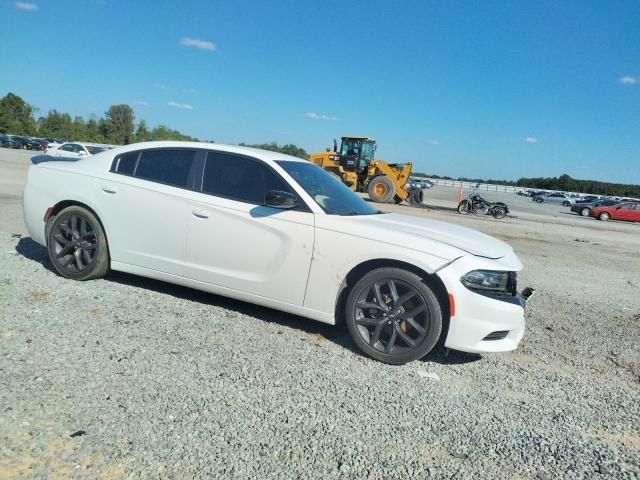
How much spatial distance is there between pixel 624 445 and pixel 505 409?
2.23ft

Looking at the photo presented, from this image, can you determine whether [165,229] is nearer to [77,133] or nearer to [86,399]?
[86,399]

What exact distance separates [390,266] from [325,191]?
1.14 m

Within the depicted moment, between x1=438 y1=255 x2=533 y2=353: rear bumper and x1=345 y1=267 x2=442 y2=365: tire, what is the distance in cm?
14

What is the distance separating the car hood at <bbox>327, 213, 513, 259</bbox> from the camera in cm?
375

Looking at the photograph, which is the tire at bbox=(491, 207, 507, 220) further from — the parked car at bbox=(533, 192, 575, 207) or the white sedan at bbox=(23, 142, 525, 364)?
the parked car at bbox=(533, 192, 575, 207)

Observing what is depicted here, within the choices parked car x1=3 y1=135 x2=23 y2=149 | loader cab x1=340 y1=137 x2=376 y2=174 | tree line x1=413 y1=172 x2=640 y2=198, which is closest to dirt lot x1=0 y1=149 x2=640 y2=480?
loader cab x1=340 y1=137 x2=376 y2=174

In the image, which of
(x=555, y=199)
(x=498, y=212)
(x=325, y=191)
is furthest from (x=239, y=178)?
(x=555, y=199)

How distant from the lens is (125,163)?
16.3 feet

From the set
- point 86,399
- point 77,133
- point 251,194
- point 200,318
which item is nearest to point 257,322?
point 200,318

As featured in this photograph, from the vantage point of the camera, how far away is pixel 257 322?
440 cm

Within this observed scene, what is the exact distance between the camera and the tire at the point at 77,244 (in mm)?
4898

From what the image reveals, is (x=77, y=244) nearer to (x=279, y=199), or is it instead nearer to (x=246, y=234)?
(x=246, y=234)

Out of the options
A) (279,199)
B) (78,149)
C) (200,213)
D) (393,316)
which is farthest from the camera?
(78,149)

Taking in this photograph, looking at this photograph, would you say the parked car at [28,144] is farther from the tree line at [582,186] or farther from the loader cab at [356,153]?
the tree line at [582,186]
